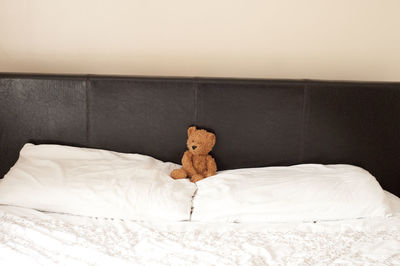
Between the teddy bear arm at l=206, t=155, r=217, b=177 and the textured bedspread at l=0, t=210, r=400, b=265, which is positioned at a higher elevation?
the teddy bear arm at l=206, t=155, r=217, b=177

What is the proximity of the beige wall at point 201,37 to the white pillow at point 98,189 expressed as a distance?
582 mm

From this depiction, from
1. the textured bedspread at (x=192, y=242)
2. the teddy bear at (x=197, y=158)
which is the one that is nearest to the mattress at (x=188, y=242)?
the textured bedspread at (x=192, y=242)

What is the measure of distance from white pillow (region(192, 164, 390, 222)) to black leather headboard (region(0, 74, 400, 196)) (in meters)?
0.23

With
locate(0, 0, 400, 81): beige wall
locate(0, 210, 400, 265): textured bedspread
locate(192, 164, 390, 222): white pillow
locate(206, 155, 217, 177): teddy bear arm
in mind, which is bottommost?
locate(0, 210, 400, 265): textured bedspread

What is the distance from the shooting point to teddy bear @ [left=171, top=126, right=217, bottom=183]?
2268 mm

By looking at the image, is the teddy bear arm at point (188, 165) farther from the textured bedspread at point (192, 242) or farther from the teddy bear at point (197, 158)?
the textured bedspread at point (192, 242)

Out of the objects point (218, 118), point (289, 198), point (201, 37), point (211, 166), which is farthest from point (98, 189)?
point (201, 37)

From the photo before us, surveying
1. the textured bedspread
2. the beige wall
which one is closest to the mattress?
the textured bedspread

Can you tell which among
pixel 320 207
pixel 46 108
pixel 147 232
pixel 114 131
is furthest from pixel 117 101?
pixel 320 207

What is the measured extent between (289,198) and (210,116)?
588mm

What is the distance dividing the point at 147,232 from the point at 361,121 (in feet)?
4.07

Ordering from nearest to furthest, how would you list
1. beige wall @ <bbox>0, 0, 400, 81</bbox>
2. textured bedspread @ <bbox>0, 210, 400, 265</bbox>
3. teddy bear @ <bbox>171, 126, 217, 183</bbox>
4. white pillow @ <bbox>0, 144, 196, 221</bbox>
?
textured bedspread @ <bbox>0, 210, 400, 265</bbox> < white pillow @ <bbox>0, 144, 196, 221</bbox> < teddy bear @ <bbox>171, 126, 217, 183</bbox> < beige wall @ <bbox>0, 0, 400, 81</bbox>

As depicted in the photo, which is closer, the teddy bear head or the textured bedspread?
the textured bedspread

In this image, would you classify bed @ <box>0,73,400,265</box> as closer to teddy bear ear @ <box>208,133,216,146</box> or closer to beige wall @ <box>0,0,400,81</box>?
teddy bear ear @ <box>208,133,216,146</box>
